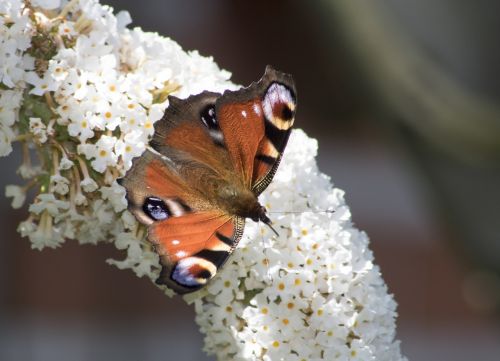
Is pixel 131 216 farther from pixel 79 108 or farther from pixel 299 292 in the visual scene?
pixel 299 292

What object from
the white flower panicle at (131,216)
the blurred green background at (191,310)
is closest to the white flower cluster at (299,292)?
the white flower panicle at (131,216)

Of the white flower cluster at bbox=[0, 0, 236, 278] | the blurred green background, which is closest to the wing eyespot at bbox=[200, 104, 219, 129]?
the white flower cluster at bbox=[0, 0, 236, 278]

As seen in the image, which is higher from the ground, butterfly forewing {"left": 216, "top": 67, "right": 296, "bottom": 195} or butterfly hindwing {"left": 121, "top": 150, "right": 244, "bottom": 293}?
butterfly forewing {"left": 216, "top": 67, "right": 296, "bottom": 195}

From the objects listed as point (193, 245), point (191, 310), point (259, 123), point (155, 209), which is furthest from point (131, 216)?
point (191, 310)

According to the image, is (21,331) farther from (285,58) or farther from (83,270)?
(285,58)

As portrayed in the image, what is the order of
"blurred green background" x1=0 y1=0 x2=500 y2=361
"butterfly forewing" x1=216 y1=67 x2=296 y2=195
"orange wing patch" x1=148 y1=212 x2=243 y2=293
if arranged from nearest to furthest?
"orange wing patch" x1=148 y1=212 x2=243 y2=293 → "butterfly forewing" x1=216 y1=67 x2=296 y2=195 → "blurred green background" x1=0 y1=0 x2=500 y2=361

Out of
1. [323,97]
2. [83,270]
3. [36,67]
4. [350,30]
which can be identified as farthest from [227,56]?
[36,67]

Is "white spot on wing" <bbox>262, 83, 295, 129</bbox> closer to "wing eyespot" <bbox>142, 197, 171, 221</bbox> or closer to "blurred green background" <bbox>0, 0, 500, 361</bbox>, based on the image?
"wing eyespot" <bbox>142, 197, 171, 221</bbox>

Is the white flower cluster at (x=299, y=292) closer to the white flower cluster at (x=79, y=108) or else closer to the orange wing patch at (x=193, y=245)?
the orange wing patch at (x=193, y=245)

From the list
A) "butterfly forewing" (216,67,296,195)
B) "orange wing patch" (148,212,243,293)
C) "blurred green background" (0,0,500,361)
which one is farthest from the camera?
"blurred green background" (0,0,500,361)
